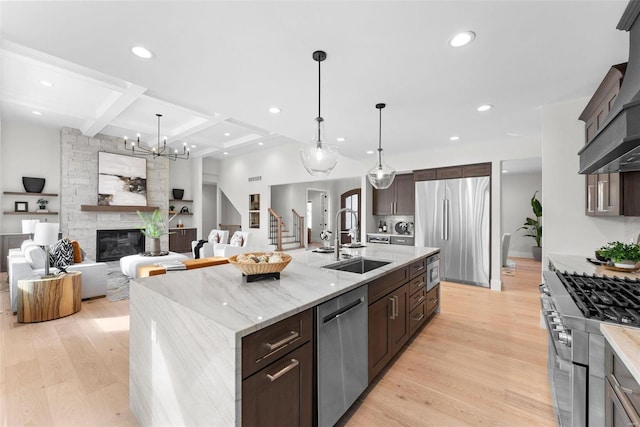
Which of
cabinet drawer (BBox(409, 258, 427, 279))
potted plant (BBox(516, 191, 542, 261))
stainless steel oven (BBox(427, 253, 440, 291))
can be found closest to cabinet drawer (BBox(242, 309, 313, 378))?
cabinet drawer (BBox(409, 258, 427, 279))

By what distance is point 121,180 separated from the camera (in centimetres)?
715

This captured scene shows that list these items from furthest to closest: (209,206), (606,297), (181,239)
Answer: (209,206), (181,239), (606,297)

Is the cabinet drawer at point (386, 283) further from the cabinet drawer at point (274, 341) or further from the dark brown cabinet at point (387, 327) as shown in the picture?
the cabinet drawer at point (274, 341)

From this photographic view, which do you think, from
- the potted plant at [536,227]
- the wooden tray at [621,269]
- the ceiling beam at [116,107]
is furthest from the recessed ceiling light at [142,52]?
the potted plant at [536,227]

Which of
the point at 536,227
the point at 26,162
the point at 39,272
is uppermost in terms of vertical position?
the point at 26,162

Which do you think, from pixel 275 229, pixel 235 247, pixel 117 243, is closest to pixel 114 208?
pixel 117 243

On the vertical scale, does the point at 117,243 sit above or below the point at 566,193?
below

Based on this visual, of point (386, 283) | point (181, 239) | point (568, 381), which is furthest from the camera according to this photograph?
point (181, 239)

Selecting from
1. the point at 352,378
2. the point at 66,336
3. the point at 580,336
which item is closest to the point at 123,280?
the point at 66,336

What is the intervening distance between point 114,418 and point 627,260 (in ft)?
12.8

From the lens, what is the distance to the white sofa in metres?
3.38

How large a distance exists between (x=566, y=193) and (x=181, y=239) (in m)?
9.10

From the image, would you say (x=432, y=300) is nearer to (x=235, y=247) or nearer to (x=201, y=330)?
(x=201, y=330)

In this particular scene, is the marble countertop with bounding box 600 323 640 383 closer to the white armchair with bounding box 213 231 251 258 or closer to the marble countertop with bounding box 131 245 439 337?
the marble countertop with bounding box 131 245 439 337
